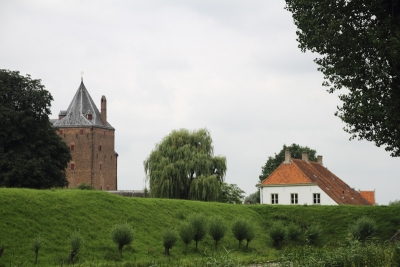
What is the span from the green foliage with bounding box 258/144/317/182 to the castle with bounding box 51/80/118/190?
29.3m

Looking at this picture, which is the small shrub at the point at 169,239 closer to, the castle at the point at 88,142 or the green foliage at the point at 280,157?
the green foliage at the point at 280,157

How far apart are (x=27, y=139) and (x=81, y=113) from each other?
49384 mm

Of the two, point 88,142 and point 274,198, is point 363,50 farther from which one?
point 88,142

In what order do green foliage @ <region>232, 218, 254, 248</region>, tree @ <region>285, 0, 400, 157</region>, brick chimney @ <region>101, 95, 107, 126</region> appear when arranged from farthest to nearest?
brick chimney @ <region>101, 95, 107, 126</region> → green foliage @ <region>232, 218, 254, 248</region> → tree @ <region>285, 0, 400, 157</region>

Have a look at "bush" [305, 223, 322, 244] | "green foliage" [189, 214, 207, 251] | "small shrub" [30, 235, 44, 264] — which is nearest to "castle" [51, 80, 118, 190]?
"bush" [305, 223, 322, 244]

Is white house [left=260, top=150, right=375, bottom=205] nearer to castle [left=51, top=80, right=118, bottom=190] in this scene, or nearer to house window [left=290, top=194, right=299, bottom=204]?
house window [left=290, top=194, right=299, bottom=204]

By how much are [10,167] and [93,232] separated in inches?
976

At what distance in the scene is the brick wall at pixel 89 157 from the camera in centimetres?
10156

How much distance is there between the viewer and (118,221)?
33875 millimetres

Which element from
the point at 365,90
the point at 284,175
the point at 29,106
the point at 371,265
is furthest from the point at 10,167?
the point at 371,265

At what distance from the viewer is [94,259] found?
27.8 metres

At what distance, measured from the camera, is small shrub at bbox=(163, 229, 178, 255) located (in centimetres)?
3033

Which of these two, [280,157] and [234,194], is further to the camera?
[280,157]

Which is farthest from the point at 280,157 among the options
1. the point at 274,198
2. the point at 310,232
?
the point at 310,232
